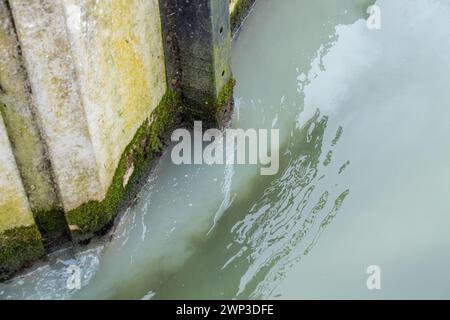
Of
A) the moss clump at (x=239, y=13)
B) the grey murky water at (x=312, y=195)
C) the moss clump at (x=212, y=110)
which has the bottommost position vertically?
the grey murky water at (x=312, y=195)

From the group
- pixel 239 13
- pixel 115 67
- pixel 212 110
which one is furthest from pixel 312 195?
pixel 239 13

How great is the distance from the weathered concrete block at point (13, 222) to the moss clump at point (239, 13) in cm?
365

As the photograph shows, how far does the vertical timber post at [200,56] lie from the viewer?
6359mm

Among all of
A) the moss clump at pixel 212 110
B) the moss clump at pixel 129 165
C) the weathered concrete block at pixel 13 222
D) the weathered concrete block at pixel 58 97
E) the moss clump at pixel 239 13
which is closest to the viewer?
the weathered concrete block at pixel 58 97

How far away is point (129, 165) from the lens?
6438 mm

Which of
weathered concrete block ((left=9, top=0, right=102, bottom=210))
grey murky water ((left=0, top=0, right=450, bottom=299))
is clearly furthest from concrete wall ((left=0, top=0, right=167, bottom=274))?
grey murky water ((left=0, top=0, right=450, bottom=299))

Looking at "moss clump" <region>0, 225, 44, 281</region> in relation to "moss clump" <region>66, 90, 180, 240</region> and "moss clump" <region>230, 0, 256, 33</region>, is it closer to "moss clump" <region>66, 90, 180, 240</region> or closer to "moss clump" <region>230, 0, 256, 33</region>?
"moss clump" <region>66, 90, 180, 240</region>

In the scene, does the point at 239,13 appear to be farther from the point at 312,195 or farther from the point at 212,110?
the point at 312,195

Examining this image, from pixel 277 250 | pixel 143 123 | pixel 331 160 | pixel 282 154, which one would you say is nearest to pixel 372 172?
pixel 331 160

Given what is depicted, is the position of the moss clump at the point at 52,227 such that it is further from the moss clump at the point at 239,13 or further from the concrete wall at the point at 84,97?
the moss clump at the point at 239,13

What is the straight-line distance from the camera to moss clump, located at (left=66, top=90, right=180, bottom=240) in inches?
238

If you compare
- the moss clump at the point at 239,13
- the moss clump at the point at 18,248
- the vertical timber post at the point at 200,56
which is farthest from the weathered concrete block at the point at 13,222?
the moss clump at the point at 239,13

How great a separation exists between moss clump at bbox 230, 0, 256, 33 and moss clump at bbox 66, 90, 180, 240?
1.64m

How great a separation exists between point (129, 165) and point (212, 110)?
1138mm
